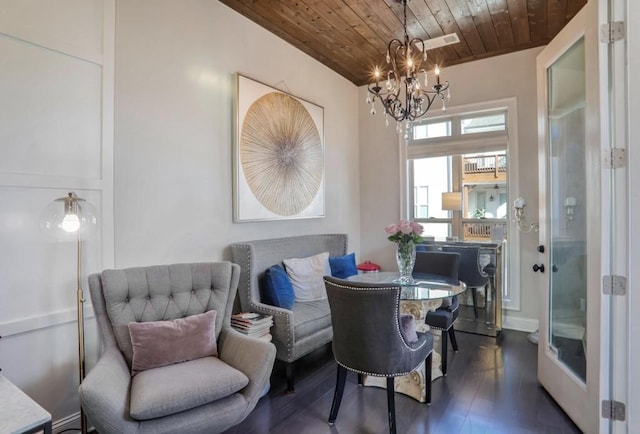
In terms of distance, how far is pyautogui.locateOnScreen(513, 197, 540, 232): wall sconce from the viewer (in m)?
3.89

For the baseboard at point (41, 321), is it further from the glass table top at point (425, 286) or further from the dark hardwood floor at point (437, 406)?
the glass table top at point (425, 286)

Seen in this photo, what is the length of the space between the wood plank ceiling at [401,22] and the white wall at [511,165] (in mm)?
223

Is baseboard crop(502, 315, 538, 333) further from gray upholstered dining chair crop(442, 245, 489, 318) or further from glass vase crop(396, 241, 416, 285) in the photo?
glass vase crop(396, 241, 416, 285)

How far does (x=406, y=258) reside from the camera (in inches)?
114

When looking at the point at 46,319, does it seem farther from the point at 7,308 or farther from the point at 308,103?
the point at 308,103

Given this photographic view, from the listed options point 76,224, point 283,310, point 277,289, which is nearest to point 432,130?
point 277,289

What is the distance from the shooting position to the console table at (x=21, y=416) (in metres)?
1.27

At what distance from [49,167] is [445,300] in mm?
3048

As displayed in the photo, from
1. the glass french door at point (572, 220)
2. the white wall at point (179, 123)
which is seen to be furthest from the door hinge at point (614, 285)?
the white wall at point (179, 123)

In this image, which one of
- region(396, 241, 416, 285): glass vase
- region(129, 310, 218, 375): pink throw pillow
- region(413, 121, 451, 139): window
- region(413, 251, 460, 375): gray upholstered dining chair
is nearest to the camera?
region(129, 310, 218, 375): pink throw pillow

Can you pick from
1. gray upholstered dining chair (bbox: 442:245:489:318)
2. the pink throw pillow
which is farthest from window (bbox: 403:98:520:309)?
the pink throw pillow

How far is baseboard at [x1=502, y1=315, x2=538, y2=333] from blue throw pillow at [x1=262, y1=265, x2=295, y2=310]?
2688mm

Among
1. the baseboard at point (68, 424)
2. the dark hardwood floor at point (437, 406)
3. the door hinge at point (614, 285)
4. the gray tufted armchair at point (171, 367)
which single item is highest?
the door hinge at point (614, 285)

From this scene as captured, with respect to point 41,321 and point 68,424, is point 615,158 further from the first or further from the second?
point 68,424
